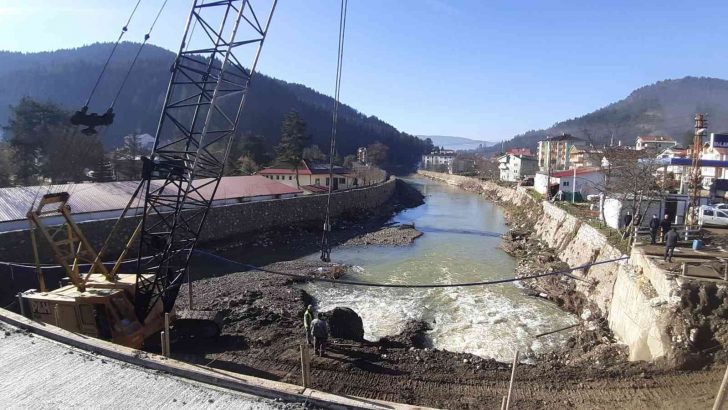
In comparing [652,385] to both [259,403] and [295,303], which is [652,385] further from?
[295,303]

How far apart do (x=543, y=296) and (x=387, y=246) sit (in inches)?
441

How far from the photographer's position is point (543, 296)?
15.3 metres

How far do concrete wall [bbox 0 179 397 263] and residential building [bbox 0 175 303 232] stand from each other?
0.82m

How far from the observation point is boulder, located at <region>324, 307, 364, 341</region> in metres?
10.7

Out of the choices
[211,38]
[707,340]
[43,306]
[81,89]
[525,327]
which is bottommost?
[525,327]

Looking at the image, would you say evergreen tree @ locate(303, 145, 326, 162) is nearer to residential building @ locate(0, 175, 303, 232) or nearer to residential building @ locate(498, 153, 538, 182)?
residential building @ locate(0, 175, 303, 232)

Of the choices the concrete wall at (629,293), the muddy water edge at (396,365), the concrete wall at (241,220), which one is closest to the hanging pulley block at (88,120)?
the muddy water edge at (396,365)

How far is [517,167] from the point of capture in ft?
233

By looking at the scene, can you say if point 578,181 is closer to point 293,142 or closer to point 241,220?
point 241,220

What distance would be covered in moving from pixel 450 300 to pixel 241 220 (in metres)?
15.6

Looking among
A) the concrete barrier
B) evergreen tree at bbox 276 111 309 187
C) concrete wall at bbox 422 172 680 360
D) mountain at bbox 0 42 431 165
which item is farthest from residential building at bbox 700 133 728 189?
mountain at bbox 0 42 431 165

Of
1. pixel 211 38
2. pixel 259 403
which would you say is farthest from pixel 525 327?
pixel 211 38

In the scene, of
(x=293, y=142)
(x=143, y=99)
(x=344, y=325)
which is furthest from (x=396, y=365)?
(x=143, y=99)

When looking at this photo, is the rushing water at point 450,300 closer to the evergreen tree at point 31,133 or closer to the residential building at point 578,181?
the residential building at point 578,181
